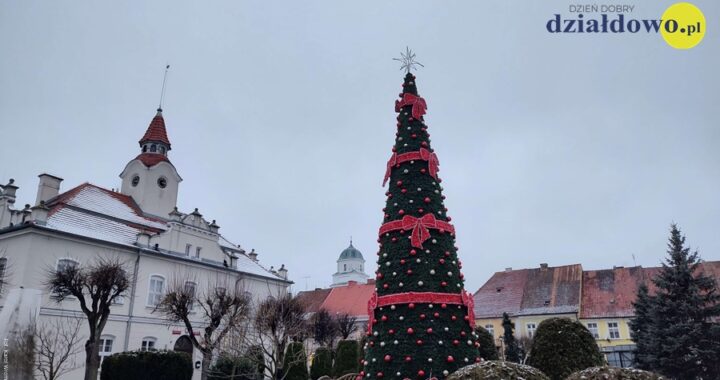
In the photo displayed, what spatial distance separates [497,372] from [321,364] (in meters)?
23.1

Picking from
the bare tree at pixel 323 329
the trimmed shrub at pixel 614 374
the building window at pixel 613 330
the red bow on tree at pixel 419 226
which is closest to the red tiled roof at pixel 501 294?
the building window at pixel 613 330

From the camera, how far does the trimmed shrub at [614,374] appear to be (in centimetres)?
518

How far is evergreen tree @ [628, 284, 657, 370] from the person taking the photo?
70.0 feet

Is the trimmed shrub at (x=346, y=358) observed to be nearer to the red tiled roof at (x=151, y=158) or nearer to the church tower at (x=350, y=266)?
the red tiled roof at (x=151, y=158)

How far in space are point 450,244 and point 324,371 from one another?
1966cm

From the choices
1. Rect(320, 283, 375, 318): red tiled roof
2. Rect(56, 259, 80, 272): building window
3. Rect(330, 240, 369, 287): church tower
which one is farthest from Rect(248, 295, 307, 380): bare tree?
Rect(330, 240, 369, 287): church tower

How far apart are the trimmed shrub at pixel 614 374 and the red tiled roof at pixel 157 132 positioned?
108ft

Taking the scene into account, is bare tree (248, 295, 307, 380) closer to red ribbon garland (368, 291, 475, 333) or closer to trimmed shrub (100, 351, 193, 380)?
trimmed shrub (100, 351, 193, 380)

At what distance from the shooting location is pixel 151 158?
31.8 metres

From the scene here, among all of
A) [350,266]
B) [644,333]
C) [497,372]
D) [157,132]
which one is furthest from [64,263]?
[350,266]

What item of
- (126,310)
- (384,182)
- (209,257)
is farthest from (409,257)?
(209,257)

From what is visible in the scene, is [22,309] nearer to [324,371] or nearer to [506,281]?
[324,371]

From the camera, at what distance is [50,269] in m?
20.7

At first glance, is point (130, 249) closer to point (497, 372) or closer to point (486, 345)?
point (486, 345)
